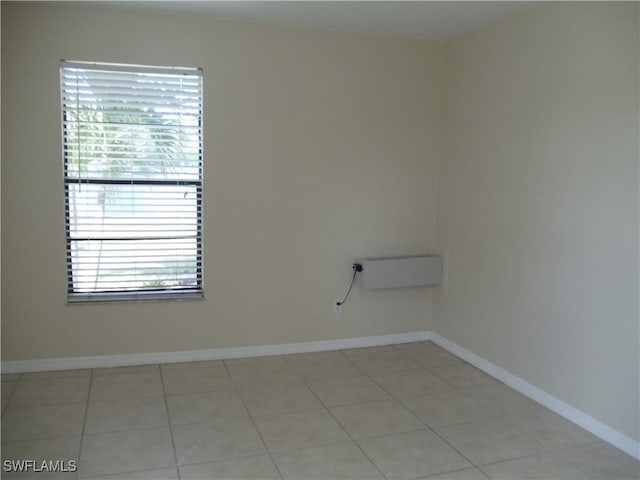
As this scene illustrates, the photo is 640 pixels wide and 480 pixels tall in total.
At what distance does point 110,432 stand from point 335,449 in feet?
3.89

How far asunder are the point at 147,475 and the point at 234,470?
392 mm

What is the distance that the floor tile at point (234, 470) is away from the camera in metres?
2.62

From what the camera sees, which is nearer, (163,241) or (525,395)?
(525,395)

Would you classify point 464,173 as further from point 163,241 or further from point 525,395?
point 163,241

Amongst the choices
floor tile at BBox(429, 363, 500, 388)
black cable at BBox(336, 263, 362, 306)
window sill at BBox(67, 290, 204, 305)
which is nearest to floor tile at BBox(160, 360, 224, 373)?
window sill at BBox(67, 290, 204, 305)

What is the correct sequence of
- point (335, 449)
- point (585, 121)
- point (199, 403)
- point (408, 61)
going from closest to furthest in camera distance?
1. point (335, 449)
2. point (585, 121)
3. point (199, 403)
4. point (408, 61)

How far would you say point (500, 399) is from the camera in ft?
11.7

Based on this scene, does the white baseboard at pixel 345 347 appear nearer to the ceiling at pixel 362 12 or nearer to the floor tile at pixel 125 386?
the floor tile at pixel 125 386

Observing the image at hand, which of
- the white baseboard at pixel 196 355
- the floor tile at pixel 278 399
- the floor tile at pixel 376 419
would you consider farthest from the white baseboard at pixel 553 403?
the floor tile at pixel 278 399

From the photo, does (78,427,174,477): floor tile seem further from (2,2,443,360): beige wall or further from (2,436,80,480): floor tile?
(2,2,443,360): beige wall

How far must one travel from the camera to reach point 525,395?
362 cm

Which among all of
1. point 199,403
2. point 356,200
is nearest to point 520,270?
point 356,200

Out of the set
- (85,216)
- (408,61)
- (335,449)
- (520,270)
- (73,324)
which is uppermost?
(408,61)

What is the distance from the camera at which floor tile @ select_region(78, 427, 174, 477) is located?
2663 millimetres
